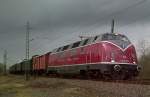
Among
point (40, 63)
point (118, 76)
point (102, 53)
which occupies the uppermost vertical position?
point (102, 53)

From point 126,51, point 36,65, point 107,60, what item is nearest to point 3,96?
point 107,60

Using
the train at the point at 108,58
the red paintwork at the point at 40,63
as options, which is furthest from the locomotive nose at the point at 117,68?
the red paintwork at the point at 40,63

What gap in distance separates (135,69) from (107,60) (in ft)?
9.55

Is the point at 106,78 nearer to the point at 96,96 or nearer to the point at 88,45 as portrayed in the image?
the point at 88,45

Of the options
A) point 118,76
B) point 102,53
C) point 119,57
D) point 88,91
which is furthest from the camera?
point 118,76

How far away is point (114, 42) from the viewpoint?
102ft

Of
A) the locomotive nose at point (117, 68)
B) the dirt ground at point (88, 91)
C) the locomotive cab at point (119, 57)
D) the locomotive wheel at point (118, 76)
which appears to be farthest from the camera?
the locomotive wheel at point (118, 76)

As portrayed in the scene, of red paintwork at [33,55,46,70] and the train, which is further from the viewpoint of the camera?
red paintwork at [33,55,46,70]

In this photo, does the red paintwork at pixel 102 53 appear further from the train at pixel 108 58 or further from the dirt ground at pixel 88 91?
the dirt ground at pixel 88 91

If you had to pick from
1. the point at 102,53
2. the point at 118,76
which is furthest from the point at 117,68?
the point at 102,53

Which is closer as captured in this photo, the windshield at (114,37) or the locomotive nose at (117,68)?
the locomotive nose at (117,68)

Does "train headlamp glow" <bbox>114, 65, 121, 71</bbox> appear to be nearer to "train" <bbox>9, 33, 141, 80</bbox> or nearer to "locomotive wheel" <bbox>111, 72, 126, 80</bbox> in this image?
"train" <bbox>9, 33, 141, 80</bbox>

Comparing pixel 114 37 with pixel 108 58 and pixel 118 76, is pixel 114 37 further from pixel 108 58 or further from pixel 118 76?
pixel 118 76

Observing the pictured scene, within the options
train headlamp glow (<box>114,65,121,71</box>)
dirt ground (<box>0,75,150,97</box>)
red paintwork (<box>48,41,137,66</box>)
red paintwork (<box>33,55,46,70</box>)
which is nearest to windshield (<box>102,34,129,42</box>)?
red paintwork (<box>48,41,137,66</box>)
